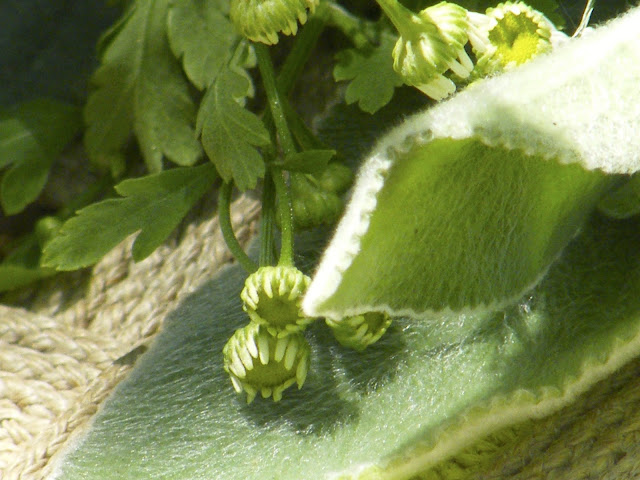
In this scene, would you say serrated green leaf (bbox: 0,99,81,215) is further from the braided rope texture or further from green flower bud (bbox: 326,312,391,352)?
green flower bud (bbox: 326,312,391,352)

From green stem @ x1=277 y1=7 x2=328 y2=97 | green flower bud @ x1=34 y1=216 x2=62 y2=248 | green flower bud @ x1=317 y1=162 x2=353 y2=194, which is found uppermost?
green stem @ x1=277 y1=7 x2=328 y2=97

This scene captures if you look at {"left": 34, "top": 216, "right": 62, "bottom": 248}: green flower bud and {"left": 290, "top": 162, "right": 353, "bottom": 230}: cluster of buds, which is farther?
{"left": 34, "top": 216, "right": 62, "bottom": 248}: green flower bud

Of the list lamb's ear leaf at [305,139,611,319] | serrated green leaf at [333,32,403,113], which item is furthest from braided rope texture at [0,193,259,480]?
lamb's ear leaf at [305,139,611,319]

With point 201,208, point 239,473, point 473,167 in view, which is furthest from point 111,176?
point 473,167

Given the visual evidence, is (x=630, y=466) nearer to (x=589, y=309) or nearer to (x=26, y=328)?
(x=589, y=309)

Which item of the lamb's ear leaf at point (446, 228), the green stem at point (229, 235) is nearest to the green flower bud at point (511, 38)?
the lamb's ear leaf at point (446, 228)

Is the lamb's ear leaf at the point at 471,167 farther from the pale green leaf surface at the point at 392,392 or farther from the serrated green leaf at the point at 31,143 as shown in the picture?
the serrated green leaf at the point at 31,143

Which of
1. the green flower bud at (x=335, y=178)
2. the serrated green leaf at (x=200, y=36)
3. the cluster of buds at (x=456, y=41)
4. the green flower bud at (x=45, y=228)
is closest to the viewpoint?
the cluster of buds at (x=456, y=41)
